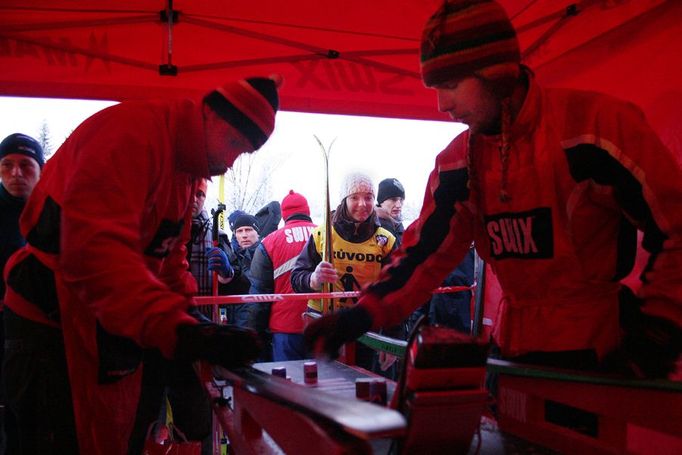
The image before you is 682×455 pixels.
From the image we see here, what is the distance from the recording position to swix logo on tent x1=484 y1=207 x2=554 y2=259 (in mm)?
1529

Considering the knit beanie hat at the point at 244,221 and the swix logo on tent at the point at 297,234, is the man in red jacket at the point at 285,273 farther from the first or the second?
the knit beanie hat at the point at 244,221

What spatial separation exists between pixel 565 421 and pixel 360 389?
615 millimetres

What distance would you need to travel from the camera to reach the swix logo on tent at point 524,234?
1529 mm

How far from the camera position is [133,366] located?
5.86 feet

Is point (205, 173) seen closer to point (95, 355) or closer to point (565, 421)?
point (95, 355)

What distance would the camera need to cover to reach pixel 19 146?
9.43 ft

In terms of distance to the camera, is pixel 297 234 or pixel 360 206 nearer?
pixel 360 206

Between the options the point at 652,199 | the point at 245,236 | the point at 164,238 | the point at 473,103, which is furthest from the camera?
the point at 245,236

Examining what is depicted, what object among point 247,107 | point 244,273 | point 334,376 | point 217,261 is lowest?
point 334,376

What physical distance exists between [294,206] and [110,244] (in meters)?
3.41

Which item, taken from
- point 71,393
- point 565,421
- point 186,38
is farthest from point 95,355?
point 186,38

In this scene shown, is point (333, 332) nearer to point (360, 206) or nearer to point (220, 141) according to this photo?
point (220, 141)

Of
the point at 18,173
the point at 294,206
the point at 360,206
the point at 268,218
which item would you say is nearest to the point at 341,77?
the point at 360,206

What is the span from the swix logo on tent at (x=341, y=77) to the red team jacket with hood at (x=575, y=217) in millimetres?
1587
